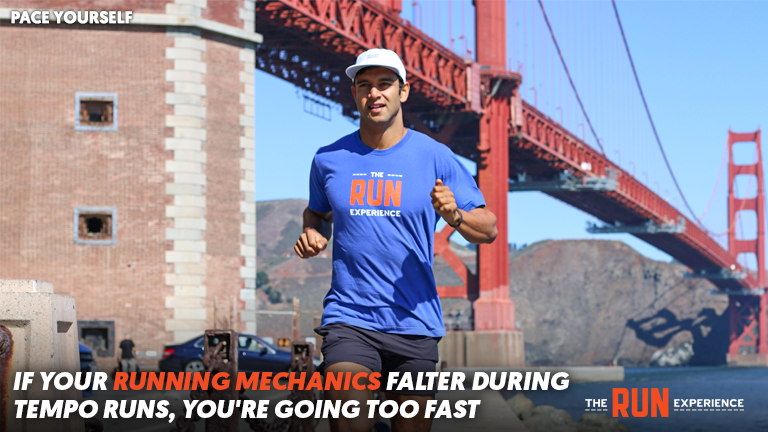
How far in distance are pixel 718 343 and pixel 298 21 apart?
78.7 m

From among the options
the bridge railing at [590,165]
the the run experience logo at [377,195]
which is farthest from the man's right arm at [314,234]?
the bridge railing at [590,165]

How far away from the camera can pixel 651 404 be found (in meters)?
Result: 26.2

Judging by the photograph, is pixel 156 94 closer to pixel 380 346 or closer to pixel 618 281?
pixel 380 346

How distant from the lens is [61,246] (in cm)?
1853

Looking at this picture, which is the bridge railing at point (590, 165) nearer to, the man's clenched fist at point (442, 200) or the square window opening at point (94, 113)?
the square window opening at point (94, 113)

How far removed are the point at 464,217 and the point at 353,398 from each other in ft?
2.32

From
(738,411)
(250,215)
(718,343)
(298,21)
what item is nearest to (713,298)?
(718,343)

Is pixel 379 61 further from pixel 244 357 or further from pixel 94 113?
pixel 94 113

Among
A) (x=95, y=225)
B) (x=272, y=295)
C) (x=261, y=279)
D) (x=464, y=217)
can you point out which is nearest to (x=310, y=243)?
(x=464, y=217)

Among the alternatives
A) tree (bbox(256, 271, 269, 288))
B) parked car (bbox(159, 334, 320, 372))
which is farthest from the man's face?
tree (bbox(256, 271, 269, 288))

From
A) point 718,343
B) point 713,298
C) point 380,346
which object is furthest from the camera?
point 713,298

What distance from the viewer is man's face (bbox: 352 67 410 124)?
11.6 ft

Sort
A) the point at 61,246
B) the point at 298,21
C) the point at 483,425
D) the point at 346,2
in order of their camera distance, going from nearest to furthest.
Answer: the point at 483,425 < the point at 61,246 < the point at 298,21 < the point at 346,2

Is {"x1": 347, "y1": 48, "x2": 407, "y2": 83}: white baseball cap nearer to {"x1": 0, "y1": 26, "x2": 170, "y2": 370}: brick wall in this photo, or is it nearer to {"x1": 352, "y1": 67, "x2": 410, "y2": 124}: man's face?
{"x1": 352, "y1": 67, "x2": 410, "y2": 124}: man's face
